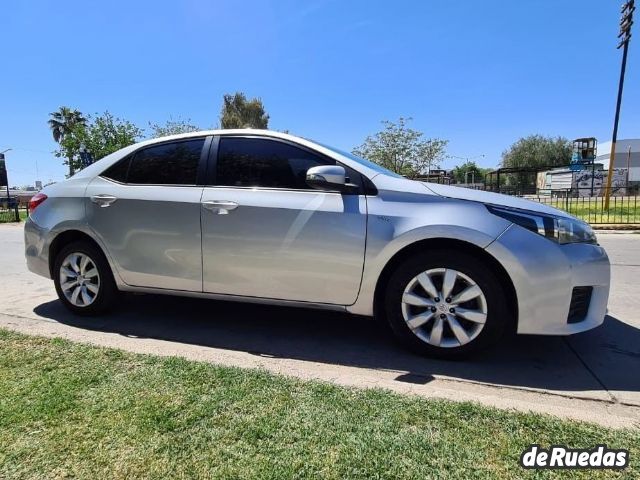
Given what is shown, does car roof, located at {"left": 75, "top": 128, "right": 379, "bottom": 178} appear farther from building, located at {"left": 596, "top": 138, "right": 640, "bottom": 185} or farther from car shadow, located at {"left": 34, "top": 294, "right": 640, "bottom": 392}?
building, located at {"left": 596, "top": 138, "right": 640, "bottom": 185}

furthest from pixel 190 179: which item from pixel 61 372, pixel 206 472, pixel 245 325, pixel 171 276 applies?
pixel 206 472

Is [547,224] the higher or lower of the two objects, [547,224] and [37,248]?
the higher

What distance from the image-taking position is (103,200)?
12.9 feet

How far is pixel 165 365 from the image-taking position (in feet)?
9.66

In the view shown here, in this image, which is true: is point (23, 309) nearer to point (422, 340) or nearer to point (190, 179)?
point (190, 179)

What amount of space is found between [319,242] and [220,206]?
0.85 meters

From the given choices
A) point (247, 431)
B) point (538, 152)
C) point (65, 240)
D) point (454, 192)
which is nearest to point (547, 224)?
point (454, 192)

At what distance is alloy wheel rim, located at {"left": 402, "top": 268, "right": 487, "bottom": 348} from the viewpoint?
2987 millimetres

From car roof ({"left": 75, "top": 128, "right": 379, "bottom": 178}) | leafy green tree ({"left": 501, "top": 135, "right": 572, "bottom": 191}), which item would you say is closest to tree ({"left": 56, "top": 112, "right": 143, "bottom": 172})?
car roof ({"left": 75, "top": 128, "right": 379, "bottom": 178})

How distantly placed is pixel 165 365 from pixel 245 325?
1105 millimetres

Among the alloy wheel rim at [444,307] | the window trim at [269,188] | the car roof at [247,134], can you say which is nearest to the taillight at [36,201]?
the car roof at [247,134]

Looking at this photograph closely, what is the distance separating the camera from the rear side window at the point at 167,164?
12.4 ft

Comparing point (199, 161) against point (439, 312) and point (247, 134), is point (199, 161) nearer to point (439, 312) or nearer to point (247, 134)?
point (247, 134)

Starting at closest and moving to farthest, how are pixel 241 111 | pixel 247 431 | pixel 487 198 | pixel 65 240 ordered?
pixel 247 431 → pixel 487 198 → pixel 65 240 → pixel 241 111
